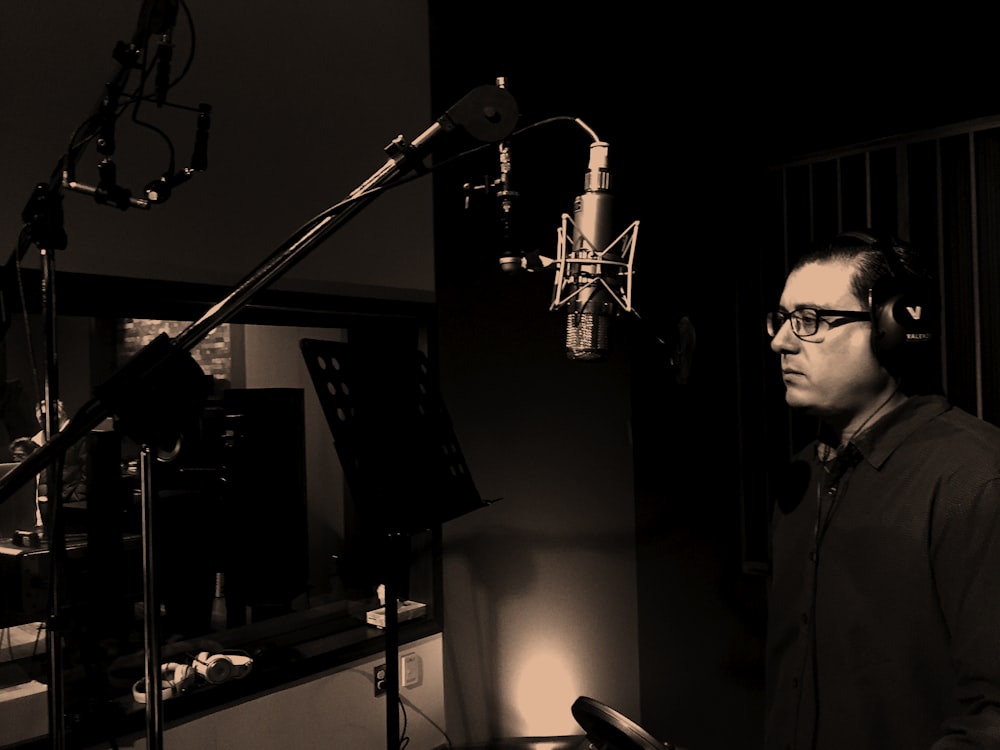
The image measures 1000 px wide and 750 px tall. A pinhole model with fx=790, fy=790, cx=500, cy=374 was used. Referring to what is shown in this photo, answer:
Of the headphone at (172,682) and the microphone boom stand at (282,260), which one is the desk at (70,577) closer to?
the headphone at (172,682)

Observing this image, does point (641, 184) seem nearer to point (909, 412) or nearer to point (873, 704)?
point (909, 412)

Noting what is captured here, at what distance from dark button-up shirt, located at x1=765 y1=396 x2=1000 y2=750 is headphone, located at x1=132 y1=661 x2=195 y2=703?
1648 millimetres

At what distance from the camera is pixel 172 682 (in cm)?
231

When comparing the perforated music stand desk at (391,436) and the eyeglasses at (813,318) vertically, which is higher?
the eyeglasses at (813,318)

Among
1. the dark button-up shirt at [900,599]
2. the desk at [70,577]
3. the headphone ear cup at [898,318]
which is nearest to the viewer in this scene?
the dark button-up shirt at [900,599]

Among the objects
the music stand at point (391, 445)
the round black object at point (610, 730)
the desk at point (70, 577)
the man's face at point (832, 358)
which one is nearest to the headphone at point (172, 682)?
the desk at point (70, 577)

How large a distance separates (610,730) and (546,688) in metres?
2.06

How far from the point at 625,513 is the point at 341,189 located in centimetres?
152

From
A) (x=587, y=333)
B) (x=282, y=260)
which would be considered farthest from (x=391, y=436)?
(x=282, y=260)

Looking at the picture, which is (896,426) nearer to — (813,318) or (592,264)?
(813,318)

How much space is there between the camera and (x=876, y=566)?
1343mm

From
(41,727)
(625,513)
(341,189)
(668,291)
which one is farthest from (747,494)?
(41,727)

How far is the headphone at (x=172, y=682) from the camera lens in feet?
7.47

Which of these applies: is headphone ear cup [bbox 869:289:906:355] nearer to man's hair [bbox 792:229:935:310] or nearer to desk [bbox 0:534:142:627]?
man's hair [bbox 792:229:935:310]
